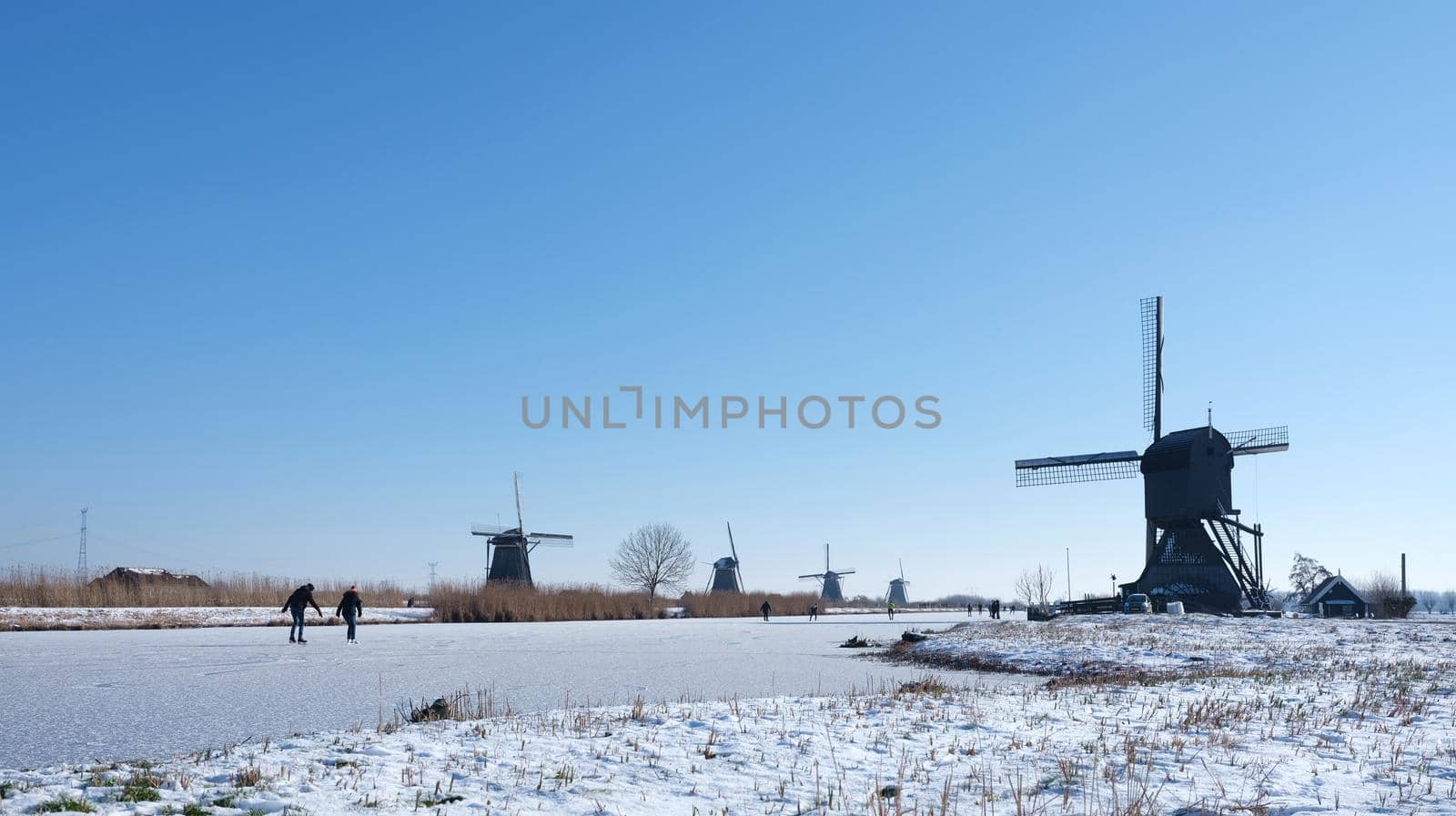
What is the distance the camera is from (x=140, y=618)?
30.6m

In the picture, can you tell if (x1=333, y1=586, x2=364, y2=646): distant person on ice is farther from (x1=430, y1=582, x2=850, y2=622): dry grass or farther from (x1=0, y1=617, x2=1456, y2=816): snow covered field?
(x1=430, y1=582, x2=850, y2=622): dry grass

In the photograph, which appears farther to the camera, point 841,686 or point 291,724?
point 841,686

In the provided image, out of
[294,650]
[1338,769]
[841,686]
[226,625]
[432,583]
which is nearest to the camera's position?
[1338,769]

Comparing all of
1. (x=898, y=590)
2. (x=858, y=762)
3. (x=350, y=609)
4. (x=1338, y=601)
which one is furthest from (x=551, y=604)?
(x=898, y=590)

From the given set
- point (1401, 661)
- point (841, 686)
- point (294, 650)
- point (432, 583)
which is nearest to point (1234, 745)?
point (841, 686)

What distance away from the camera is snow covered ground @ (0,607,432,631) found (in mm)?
27719

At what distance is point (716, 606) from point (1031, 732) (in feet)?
163

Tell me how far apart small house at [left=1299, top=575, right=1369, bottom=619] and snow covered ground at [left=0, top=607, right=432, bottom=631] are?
43.2m

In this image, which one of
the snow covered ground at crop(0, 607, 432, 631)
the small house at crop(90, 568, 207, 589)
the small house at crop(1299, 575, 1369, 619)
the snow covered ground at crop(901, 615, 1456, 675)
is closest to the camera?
the snow covered ground at crop(901, 615, 1456, 675)

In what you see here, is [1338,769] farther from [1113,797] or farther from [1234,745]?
[1113,797]

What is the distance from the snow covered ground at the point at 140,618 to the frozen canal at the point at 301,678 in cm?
327

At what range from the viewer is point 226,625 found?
99.0ft

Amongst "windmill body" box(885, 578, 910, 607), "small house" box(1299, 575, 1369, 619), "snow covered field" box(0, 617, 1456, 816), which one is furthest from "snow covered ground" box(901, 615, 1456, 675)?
"windmill body" box(885, 578, 910, 607)

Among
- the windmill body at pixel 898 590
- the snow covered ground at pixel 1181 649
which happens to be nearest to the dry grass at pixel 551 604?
the snow covered ground at pixel 1181 649
